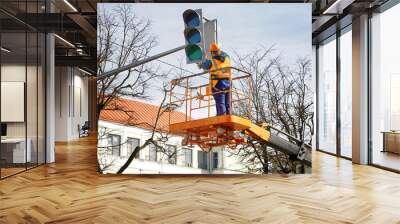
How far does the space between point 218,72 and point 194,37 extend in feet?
14.0

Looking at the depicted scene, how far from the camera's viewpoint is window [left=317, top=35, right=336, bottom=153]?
11938 mm

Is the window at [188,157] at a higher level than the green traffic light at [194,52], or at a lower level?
lower

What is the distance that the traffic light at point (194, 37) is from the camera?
105 inches

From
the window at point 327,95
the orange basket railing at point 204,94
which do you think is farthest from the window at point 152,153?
the window at point 327,95

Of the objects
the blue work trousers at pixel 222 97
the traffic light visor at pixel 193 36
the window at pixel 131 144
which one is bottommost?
the window at pixel 131 144

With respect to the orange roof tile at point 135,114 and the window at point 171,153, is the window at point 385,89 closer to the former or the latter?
the window at point 171,153

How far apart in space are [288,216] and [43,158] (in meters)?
6.91

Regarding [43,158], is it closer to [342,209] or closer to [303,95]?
[303,95]

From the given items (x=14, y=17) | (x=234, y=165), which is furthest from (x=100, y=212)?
(x=14, y=17)

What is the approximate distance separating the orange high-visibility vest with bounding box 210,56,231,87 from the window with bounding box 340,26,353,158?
4.77 metres

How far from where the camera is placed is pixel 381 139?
8.98 m

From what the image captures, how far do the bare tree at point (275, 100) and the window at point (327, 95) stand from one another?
15.2 ft

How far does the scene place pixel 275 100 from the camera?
759cm

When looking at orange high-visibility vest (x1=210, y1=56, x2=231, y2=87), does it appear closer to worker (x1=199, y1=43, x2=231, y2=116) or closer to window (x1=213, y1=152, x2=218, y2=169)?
worker (x1=199, y1=43, x2=231, y2=116)
